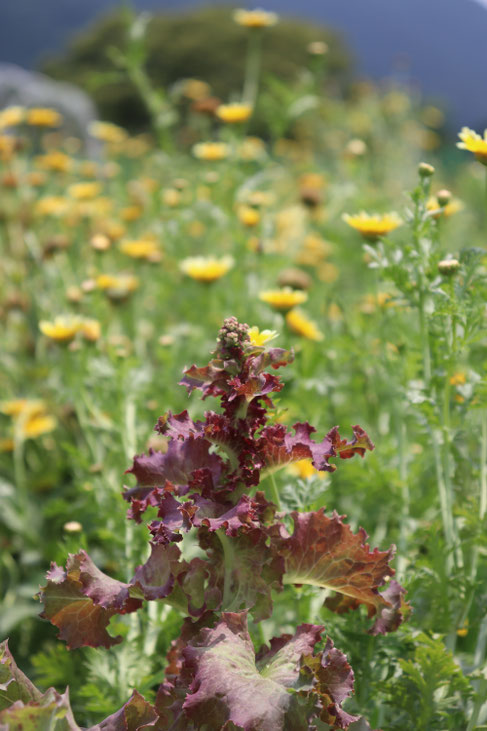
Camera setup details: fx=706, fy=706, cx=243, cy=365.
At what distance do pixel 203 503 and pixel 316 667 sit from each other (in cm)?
24

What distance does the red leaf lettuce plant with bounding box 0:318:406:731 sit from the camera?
0.86m

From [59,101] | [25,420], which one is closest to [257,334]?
[25,420]

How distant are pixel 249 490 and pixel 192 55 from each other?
61.4 feet

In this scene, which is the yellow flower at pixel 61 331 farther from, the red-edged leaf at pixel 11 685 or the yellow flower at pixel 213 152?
the yellow flower at pixel 213 152

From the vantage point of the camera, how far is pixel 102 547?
2006mm

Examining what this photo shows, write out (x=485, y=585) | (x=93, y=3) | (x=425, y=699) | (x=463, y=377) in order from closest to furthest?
(x=425, y=699) < (x=485, y=585) < (x=463, y=377) < (x=93, y=3)

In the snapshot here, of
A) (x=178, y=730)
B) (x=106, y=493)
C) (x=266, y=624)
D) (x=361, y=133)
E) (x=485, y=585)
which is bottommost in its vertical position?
(x=361, y=133)

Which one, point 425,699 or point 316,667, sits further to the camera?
point 425,699

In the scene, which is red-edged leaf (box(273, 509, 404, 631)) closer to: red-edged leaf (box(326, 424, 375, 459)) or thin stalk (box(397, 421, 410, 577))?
red-edged leaf (box(326, 424, 375, 459))

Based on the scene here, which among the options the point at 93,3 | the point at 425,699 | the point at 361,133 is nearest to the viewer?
the point at 425,699

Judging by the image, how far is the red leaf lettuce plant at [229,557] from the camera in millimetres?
859

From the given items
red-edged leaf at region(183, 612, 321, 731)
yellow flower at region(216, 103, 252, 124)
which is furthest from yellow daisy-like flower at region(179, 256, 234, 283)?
red-edged leaf at region(183, 612, 321, 731)

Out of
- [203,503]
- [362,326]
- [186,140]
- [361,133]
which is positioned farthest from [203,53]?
[203,503]

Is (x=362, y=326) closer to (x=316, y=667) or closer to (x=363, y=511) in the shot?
(x=363, y=511)
